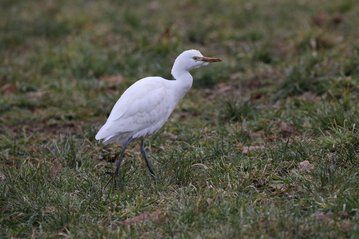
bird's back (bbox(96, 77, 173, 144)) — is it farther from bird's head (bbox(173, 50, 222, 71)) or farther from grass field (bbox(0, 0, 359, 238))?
grass field (bbox(0, 0, 359, 238))

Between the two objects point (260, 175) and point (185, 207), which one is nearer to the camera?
point (185, 207)

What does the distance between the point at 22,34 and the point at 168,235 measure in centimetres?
735

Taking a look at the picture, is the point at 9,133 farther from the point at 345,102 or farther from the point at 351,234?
the point at 351,234

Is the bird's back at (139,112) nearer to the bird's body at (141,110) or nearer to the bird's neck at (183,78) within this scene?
the bird's body at (141,110)

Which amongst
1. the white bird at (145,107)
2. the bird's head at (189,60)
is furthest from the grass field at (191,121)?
the bird's head at (189,60)

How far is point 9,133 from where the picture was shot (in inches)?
319

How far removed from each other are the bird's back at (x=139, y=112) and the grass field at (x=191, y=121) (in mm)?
348

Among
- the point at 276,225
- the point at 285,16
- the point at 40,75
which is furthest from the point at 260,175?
the point at 285,16

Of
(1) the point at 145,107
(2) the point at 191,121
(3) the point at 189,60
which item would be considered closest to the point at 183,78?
(3) the point at 189,60

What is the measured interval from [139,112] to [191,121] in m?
2.04

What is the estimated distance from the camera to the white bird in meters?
6.17

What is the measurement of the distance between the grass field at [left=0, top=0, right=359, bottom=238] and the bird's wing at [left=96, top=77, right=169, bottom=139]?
0.39 metres

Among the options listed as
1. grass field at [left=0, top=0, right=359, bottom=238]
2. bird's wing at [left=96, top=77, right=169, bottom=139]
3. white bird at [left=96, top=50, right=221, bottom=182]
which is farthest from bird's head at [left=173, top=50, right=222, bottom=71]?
grass field at [left=0, top=0, right=359, bottom=238]

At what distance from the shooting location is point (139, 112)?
6215mm
